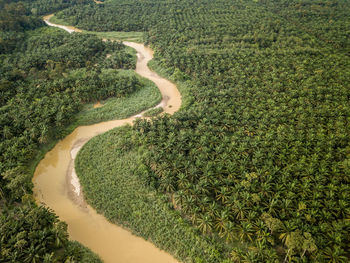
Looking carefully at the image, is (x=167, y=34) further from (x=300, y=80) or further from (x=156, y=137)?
(x=156, y=137)

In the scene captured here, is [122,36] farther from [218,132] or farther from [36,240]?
[36,240]

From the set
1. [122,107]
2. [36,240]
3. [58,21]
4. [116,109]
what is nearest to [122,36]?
[58,21]

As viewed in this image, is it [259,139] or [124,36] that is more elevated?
[124,36]

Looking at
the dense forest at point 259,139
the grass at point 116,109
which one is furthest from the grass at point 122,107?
the dense forest at point 259,139

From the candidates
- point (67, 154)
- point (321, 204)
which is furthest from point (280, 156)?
point (67, 154)

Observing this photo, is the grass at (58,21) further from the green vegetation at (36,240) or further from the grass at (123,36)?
the green vegetation at (36,240)

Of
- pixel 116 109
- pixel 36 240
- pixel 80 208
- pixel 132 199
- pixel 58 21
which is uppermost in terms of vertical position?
pixel 58 21

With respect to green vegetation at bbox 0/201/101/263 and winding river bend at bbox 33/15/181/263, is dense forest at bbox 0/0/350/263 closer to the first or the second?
green vegetation at bbox 0/201/101/263
